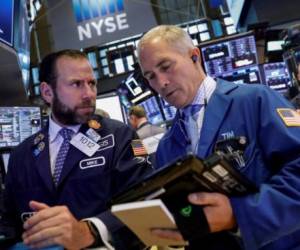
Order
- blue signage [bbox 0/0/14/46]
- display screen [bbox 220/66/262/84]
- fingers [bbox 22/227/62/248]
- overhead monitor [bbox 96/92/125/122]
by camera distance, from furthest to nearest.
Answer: overhead monitor [bbox 96/92/125/122], display screen [bbox 220/66/262/84], blue signage [bbox 0/0/14/46], fingers [bbox 22/227/62/248]

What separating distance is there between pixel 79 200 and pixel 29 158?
36 centimetres

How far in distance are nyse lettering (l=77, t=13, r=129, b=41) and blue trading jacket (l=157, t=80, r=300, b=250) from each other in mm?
5125

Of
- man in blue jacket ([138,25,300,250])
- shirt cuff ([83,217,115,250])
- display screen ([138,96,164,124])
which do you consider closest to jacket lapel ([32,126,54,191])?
shirt cuff ([83,217,115,250])

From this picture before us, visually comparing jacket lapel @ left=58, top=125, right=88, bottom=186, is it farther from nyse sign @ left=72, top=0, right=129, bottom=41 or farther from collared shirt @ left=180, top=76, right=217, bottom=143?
nyse sign @ left=72, top=0, right=129, bottom=41

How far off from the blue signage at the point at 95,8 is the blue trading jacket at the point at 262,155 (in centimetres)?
534

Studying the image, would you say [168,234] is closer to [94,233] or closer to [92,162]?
[94,233]

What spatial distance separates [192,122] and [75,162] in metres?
0.52

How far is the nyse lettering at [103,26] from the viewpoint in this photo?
6.52 meters

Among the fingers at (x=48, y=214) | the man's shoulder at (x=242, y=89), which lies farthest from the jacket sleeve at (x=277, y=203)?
the fingers at (x=48, y=214)

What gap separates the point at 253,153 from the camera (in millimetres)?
Result: 1373

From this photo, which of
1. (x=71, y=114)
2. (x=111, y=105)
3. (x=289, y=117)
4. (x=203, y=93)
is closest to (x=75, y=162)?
(x=71, y=114)

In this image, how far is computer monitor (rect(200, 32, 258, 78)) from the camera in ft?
20.6

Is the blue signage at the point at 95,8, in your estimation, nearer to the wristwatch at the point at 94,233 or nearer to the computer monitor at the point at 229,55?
the computer monitor at the point at 229,55

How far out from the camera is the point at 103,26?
259 inches
